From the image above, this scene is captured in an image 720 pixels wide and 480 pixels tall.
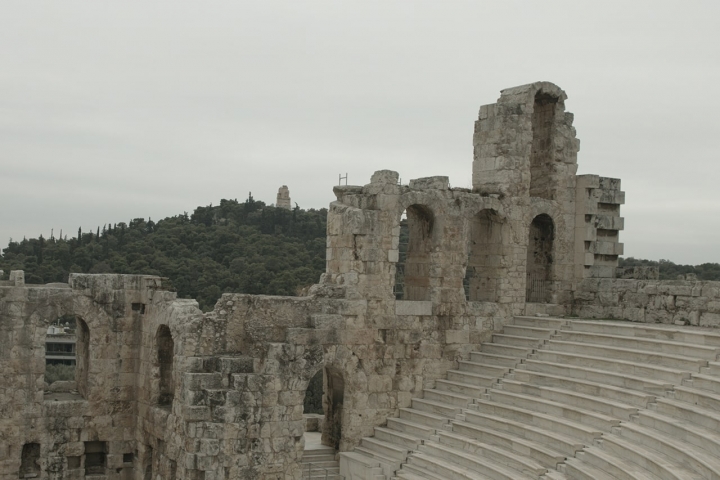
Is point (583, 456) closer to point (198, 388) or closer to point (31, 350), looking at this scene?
point (198, 388)

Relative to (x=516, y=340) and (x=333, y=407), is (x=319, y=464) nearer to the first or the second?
(x=333, y=407)

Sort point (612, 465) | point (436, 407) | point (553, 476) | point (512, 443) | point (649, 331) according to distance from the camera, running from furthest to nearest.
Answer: point (436, 407) < point (649, 331) < point (512, 443) < point (553, 476) < point (612, 465)

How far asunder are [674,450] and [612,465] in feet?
3.84

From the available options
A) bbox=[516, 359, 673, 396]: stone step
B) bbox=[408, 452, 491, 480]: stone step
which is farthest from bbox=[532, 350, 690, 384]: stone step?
bbox=[408, 452, 491, 480]: stone step

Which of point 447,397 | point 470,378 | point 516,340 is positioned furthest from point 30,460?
point 516,340

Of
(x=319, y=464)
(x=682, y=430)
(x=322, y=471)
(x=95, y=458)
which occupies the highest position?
(x=682, y=430)

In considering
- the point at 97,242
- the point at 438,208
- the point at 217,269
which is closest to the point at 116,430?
the point at 438,208

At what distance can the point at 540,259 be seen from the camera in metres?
25.6

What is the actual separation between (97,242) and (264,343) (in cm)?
2704

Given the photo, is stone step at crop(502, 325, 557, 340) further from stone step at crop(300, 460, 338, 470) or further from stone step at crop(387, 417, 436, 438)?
stone step at crop(300, 460, 338, 470)

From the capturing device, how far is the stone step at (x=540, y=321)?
22391 mm

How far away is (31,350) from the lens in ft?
75.0

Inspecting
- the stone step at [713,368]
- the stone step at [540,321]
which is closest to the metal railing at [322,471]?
the stone step at [540,321]

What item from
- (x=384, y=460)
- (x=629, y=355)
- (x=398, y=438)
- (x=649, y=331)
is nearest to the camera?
(x=629, y=355)
